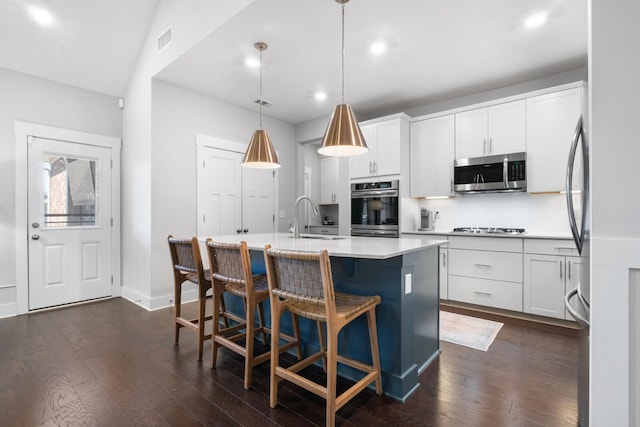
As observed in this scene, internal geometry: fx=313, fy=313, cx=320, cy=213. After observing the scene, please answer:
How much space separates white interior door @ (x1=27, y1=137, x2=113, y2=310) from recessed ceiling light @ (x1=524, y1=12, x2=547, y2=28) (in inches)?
197

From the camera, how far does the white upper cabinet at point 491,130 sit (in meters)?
3.63

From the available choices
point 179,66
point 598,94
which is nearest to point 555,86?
point 598,94

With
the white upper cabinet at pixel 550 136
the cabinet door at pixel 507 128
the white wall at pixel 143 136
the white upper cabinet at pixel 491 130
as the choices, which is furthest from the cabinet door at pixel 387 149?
the white wall at pixel 143 136

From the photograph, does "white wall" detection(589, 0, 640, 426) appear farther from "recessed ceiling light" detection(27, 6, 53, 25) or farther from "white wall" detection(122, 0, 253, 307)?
"recessed ceiling light" detection(27, 6, 53, 25)

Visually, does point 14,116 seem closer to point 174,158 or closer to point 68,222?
point 68,222

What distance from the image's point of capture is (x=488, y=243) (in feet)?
11.9

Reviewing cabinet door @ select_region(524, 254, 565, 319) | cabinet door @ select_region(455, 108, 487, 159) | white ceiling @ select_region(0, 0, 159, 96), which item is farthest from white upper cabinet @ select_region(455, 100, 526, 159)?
white ceiling @ select_region(0, 0, 159, 96)

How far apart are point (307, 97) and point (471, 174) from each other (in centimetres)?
242

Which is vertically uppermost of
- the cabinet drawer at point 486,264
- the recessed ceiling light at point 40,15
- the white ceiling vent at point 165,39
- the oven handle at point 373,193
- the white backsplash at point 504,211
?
the recessed ceiling light at point 40,15

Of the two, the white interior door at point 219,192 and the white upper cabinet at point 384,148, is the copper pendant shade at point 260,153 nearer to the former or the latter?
the white interior door at point 219,192

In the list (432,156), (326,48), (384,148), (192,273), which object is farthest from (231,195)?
(432,156)

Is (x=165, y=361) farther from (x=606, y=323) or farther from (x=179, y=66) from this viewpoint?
(x=179, y=66)

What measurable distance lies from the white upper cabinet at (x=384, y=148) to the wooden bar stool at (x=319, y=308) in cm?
285

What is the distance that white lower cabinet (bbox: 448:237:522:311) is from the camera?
3.44 m
